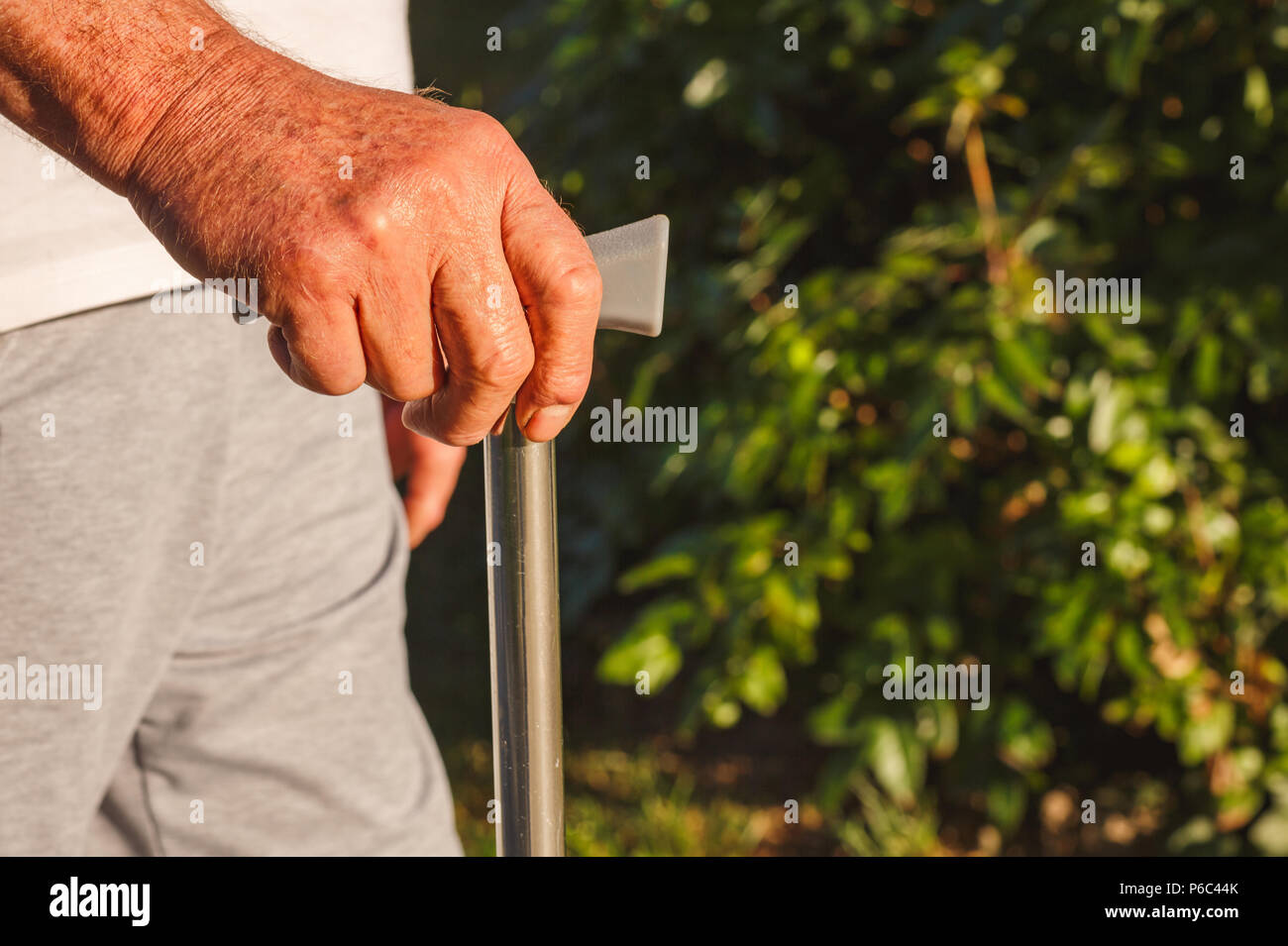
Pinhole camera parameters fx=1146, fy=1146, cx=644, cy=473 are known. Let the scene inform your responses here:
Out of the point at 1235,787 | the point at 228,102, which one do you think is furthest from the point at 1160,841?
the point at 228,102

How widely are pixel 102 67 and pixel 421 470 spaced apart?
2.92ft

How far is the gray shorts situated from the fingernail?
453 mm

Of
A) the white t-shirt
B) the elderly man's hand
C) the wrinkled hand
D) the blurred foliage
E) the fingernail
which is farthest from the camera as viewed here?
the blurred foliage

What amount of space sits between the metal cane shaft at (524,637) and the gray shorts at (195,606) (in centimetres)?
40

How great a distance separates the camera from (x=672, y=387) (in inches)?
93.4

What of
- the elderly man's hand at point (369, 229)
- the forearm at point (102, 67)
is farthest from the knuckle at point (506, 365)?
the forearm at point (102, 67)

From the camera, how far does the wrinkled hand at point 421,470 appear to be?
1622mm

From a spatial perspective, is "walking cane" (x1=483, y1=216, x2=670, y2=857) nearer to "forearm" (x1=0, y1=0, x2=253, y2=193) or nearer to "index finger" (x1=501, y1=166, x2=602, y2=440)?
"index finger" (x1=501, y1=166, x2=602, y2=440)

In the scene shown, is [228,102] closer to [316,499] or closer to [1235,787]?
[316,499]

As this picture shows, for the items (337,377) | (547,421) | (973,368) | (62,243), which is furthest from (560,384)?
(973,368)

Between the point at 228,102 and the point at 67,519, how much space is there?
0.49 meters

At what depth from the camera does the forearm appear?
0.79 meters

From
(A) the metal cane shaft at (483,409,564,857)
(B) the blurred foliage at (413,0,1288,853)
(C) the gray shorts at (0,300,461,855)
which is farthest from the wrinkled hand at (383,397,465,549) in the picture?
(A) the metal cane shaft at (483,409,564,857)

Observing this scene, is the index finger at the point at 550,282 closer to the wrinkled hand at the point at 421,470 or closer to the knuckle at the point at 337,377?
the knuckle at the point at 337,377
